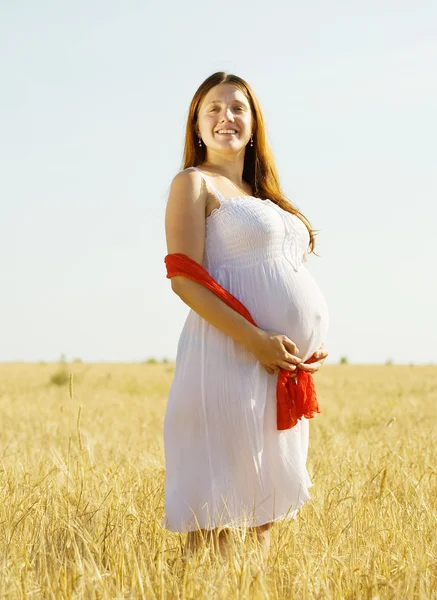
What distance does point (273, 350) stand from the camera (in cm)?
331

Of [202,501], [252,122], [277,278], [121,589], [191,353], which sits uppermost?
[252,122]

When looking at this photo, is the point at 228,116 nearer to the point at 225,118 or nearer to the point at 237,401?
the point at 225,118

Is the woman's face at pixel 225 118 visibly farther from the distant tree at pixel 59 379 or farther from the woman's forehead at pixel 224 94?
the distant tree at pixel 59 379

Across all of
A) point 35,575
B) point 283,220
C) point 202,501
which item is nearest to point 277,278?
point 283,220

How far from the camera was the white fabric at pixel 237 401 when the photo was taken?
3338mm

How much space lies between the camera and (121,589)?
312 centimetres

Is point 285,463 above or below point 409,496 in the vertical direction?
above

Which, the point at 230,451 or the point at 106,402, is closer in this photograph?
the point at 230,451

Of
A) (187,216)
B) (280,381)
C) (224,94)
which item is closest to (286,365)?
(280,381)

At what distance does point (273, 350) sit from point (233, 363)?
0.56ft

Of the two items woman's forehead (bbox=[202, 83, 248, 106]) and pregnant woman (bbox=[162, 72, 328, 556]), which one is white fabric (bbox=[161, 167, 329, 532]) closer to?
pregnant woman (bbox=[162, 72, 328, 556])

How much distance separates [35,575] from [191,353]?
1.06 m

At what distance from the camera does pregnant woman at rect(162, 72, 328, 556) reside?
333 cm

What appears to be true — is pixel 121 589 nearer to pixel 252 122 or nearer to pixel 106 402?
pixel 252 122
